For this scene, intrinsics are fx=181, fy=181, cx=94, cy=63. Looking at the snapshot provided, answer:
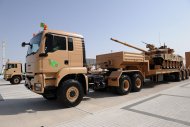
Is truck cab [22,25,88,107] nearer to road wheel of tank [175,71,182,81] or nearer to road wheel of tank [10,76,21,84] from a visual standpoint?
road wheel of tank [175,71,182,81]

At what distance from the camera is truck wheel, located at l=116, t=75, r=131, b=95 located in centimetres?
927

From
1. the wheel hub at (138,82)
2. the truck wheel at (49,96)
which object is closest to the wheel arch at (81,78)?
the truck wheel at (49,96)

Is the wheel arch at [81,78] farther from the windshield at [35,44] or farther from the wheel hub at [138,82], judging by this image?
the wheel hub at [138,82]

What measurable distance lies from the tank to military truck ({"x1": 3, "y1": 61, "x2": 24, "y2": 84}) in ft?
39.0

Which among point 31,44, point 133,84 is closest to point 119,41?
point 133,84

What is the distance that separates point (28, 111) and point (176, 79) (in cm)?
1361

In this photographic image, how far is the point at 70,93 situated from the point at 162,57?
8.43 metres

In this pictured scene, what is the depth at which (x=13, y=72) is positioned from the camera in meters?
19.1

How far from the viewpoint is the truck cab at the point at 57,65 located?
6541mm

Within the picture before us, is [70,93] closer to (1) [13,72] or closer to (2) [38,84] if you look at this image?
(2) [38,84]

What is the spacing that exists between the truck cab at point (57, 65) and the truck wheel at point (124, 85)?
7.83 ft

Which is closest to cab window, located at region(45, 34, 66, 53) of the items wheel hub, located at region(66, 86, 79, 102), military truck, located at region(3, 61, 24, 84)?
wheel hub, located at region(66, 86, 79, 102)

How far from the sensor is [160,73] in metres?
12.8

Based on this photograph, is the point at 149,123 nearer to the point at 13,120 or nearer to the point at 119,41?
the point at 13,120
